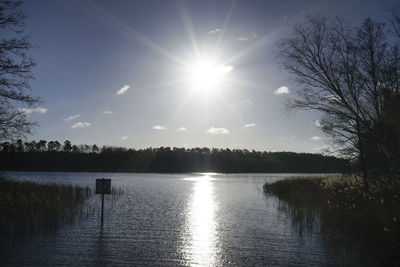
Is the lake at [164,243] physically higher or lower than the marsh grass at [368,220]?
lower

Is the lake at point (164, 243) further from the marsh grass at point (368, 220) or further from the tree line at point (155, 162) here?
the tree line at point (155, 162)

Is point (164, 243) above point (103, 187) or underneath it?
underneath

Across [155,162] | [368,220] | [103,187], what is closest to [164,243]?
[103,187]

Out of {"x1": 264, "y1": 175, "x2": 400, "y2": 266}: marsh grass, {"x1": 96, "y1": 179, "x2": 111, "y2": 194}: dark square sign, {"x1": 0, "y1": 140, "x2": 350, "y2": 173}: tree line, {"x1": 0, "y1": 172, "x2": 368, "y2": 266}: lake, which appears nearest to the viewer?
{"x1": 0, "y1": 172, "x2": 368, "y2": 266}: lake

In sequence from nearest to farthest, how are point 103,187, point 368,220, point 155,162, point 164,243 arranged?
point 164,243, point 368,220, point 103,187, point 155,162

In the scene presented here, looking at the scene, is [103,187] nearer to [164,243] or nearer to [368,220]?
[164,243]

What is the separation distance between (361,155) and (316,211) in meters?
5.34

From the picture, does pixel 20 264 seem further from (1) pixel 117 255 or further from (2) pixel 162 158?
(2) pixel 162 158

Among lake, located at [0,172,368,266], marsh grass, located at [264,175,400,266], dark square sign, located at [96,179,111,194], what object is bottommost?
lake, located at [0,172,368,266]

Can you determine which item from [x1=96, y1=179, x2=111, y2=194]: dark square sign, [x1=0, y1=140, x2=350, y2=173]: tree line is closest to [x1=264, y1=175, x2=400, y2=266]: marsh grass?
[x1=96, y1=179, x2=111, y2=194]: dark square sign

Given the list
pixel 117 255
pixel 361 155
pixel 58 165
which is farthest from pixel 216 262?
pixel 58 165

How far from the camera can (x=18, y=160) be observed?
5748 inches

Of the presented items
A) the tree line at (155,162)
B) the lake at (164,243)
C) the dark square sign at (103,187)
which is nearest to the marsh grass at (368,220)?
the lake at (164,243)

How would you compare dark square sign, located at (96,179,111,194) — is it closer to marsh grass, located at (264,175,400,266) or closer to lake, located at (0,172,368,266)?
lake, located at (0,172,368,266)
